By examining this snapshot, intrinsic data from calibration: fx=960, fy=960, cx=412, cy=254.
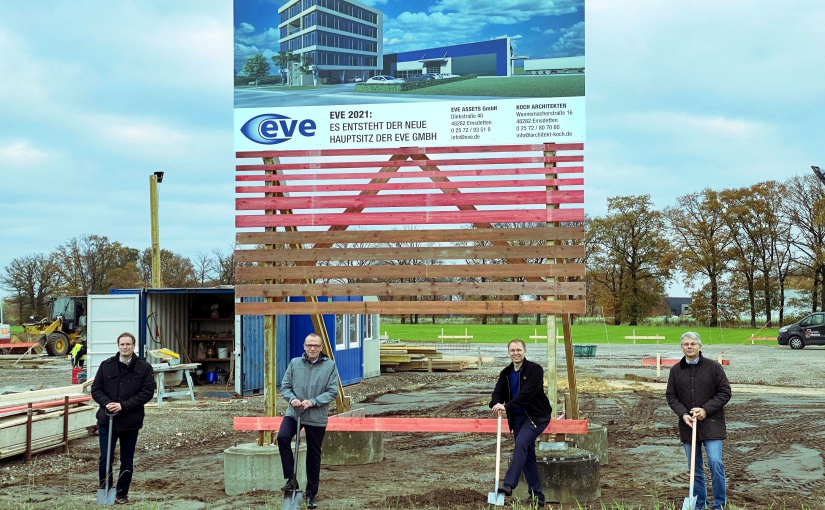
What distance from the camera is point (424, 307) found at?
10156mm

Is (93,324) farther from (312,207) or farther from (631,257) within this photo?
(631,257)

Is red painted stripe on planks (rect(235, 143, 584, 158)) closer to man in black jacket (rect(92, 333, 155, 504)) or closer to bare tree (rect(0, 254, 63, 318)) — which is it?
man in black jacket (rect(92, 333, 155, 504))

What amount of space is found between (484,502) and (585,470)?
3.54 feet

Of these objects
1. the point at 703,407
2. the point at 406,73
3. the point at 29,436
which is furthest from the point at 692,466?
the point at 29,436

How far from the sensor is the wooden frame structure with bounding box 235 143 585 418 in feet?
33.2

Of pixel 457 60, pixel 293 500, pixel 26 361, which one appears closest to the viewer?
pixel 293 500

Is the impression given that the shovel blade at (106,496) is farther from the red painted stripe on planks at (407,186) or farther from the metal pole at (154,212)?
the metal pole at (154,212)

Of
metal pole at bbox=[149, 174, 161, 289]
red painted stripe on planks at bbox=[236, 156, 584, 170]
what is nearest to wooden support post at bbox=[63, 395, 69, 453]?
red painted stripe on planks at bbox=[236, 156, 584, 170]

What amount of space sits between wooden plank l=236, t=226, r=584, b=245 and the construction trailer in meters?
10.1

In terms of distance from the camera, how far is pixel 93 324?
71.4ft

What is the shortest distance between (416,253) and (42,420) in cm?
672

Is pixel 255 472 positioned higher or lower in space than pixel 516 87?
lower

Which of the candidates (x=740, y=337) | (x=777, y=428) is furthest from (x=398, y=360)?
(x=740, y=337)

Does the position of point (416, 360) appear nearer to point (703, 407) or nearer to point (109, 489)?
point (109, 489)
